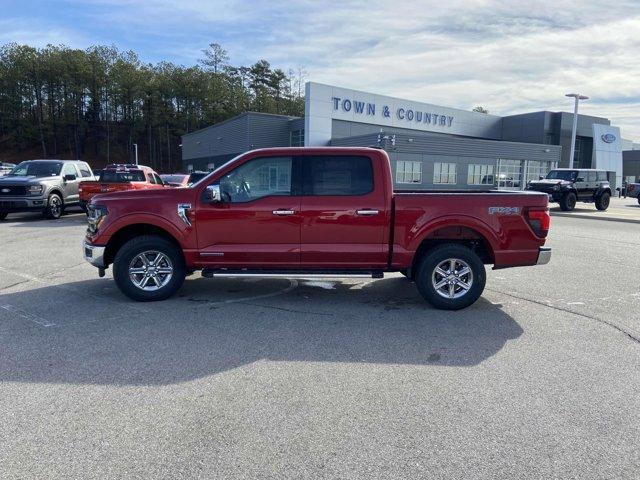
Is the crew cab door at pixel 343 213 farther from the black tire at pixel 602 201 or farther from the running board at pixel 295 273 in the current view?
the black tire at pixel 602 201

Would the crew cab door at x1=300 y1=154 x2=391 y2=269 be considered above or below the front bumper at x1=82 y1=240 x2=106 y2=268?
above

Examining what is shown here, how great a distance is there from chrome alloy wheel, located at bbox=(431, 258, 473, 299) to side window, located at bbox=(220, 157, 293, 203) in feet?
7.20

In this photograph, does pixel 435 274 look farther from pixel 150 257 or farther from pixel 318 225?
pixel 150 257

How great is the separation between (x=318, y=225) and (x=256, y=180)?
989 millimetres

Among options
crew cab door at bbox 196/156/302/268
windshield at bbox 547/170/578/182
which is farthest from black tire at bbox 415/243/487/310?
windshield at bbox 547/170/578/182

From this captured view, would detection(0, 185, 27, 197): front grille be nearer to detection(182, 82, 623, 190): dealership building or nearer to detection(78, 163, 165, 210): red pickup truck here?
detection(78, 163, 165, 210): red pickup truck

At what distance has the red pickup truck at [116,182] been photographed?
15.5 meters

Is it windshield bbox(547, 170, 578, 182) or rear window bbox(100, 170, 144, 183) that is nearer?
rear window bbox(100, 170, 144, 183)

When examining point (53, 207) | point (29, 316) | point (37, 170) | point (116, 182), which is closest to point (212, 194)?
point (29, 316)

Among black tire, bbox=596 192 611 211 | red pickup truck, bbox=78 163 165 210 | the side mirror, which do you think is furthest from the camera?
black tire, bbox=596 192 611 211

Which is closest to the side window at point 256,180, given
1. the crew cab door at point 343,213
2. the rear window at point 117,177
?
the crew cab door at point 343,213

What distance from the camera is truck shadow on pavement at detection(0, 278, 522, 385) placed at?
4.29 m

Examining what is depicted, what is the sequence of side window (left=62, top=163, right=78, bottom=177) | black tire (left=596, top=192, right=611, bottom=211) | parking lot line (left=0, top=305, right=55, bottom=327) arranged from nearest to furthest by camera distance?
parking lot line (left=0, top=305, right=55, bottom=327)
side window (left=62, top=163, right=78, bottom=177)
black tire (left=596, top=192, right=611, bottom=211)

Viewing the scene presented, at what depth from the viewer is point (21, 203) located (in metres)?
15.2
